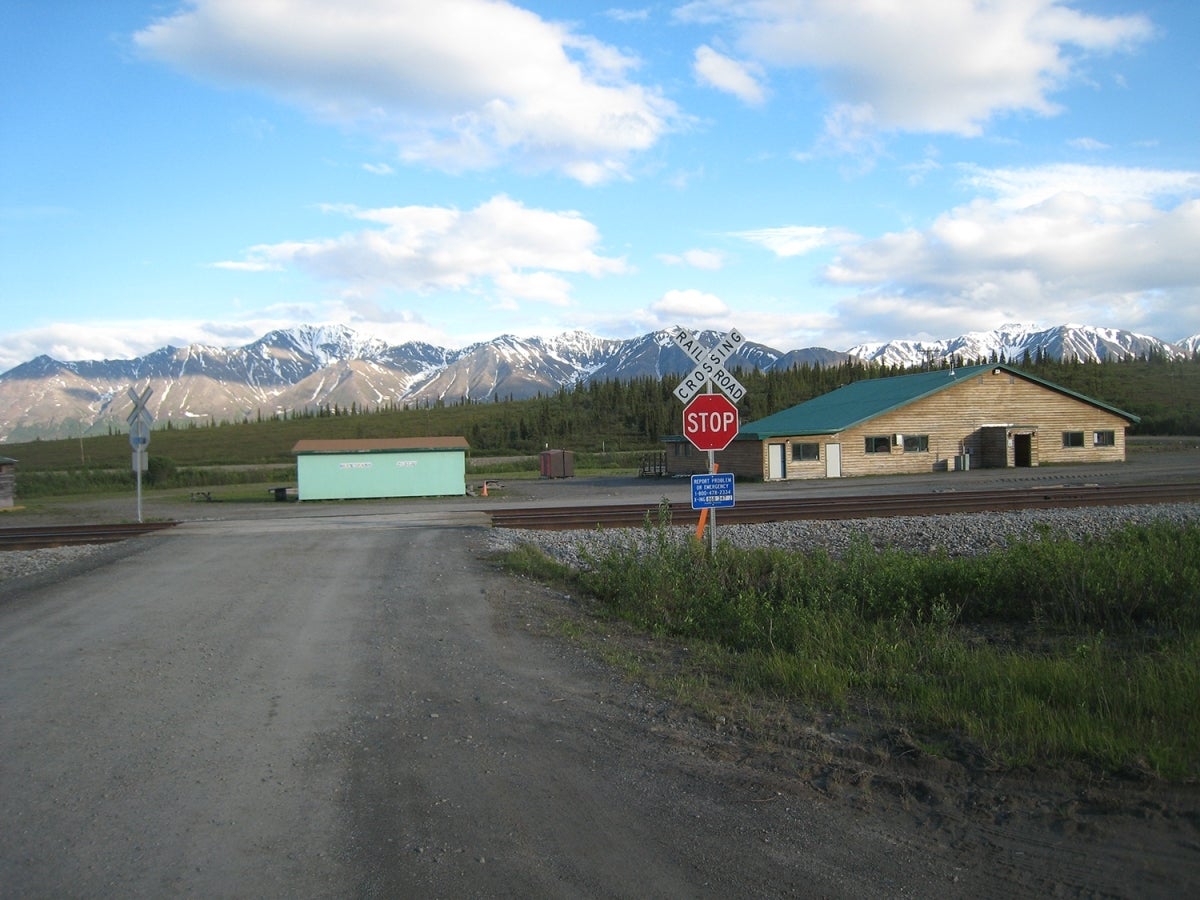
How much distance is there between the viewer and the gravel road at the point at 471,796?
4.03 metres

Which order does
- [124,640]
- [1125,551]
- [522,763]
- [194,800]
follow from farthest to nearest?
[1125,551] < [124,640] < [522,763] < [194,800]

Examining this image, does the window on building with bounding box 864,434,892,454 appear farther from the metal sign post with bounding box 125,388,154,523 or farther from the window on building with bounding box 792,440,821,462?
the metal sign post with bounding box 125,388,154,523

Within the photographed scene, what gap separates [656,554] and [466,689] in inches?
200

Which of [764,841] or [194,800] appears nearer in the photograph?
[764,841]

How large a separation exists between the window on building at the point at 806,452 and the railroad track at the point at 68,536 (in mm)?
29156


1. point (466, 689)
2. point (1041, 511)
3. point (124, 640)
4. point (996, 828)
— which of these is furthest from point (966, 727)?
point (1041, 511)

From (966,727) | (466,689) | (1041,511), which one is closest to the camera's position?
(966,727)

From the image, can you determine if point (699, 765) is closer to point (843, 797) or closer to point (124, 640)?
point (843, 797)

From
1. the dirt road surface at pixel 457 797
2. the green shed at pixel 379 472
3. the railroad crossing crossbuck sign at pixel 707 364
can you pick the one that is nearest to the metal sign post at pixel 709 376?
the railroad crossing crossbuck sign at pixel 707 364

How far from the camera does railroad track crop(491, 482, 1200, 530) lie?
2186 cm

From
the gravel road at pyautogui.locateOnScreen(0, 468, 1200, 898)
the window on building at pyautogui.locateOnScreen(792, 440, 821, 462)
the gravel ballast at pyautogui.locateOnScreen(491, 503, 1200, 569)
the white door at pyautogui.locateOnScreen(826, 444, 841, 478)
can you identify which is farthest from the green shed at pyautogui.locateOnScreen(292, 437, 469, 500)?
the gravel road at pyautogui.locateOnScreen(0, 468, 1200, 898)

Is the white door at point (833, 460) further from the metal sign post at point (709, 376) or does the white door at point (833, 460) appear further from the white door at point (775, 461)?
the metal sign post at point (709, 376)

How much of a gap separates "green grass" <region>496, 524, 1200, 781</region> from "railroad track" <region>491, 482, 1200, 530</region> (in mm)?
9122

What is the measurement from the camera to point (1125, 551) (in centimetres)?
1050
